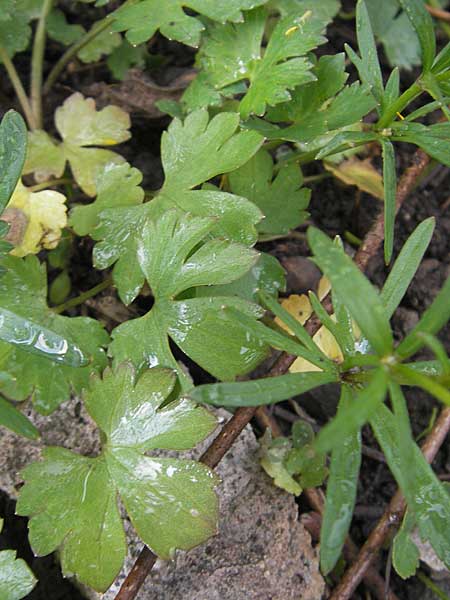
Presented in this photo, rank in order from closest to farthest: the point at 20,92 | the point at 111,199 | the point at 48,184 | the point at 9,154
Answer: the point at 9,154 < the point at 111,199 < the point at 48,184 < the point at 20,92

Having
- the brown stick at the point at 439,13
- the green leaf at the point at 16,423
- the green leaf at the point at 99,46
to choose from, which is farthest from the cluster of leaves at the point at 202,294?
the brown stick at the point at 439,13

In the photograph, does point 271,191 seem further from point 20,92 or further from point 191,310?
point 20,92

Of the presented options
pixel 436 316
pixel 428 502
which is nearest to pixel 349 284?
pixel 436 316

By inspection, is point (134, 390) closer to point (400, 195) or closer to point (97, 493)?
point (97, 493)

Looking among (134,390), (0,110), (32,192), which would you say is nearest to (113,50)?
(0,110)

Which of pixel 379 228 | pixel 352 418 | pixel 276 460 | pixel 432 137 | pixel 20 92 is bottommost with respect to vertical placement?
pixel 276 460

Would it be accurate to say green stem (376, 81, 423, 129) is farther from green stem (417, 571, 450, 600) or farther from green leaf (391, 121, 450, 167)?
green stem (417, 571, 450, 600)

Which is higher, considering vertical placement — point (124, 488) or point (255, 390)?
point (255, 390)

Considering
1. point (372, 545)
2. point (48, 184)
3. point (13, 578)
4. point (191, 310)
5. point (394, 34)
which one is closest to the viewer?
point (13, 578)

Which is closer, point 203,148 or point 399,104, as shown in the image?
point 399,104
